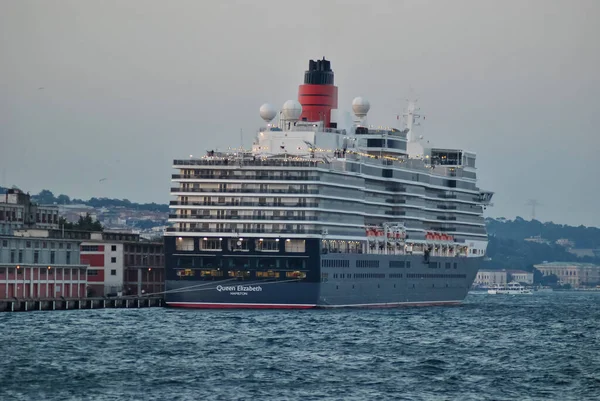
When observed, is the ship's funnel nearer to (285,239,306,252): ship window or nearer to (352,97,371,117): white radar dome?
(352,97,371,117): white radar dome

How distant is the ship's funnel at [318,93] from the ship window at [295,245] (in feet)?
72.5

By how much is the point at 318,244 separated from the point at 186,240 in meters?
9.63

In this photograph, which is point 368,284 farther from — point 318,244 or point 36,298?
point 36,298

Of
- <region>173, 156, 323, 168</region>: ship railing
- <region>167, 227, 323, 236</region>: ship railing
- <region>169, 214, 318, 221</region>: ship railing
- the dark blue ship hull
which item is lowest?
the dark blue ship hull

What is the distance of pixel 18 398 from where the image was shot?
194 feet

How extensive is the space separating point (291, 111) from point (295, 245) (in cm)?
1726

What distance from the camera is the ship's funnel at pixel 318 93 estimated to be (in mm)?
129875

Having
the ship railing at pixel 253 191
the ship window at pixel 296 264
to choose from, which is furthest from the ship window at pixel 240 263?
the ship railing at pixel 253 191

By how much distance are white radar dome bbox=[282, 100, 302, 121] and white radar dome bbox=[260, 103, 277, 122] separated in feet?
3.25

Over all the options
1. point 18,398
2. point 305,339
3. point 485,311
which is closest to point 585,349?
point 305,339

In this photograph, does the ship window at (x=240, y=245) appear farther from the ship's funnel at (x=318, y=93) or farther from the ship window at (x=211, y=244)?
the ship's funnel at (x=318, y=93)

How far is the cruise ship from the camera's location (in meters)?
108

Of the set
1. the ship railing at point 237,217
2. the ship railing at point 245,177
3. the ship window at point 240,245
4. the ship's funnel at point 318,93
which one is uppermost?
the ship's funnel at point 318,93

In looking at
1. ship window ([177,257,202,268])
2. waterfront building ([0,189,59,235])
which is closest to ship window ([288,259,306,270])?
ship window ([177,257,202,268])
